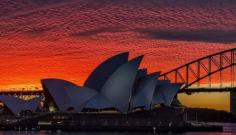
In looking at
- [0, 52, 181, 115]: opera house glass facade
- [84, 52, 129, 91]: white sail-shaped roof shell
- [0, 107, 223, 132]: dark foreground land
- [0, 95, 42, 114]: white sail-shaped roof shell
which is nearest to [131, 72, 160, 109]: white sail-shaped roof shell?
[0, 52, 181, 115]: opera house glass facade

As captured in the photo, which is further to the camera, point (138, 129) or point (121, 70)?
point (138, 129)

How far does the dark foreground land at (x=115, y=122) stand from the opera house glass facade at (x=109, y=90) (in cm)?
121

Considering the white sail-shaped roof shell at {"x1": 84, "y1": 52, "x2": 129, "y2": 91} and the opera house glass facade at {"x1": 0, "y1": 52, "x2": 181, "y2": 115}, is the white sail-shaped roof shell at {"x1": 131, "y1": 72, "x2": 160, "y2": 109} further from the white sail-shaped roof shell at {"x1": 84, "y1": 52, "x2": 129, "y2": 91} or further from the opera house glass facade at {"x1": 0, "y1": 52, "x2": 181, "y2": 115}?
the white sail-shaped roof shell at {"x1": 84, "y1": 52, "x2": 129, "y2": 91}

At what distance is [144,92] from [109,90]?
7.05 m

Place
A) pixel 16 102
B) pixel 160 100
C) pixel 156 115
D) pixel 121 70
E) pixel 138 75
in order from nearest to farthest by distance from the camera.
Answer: pixel 121 70
pixel 138 75
pixel 156 115
pixel 160 100
pixel 16 102

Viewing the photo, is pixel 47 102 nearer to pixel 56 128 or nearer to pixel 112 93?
pixel 56 128

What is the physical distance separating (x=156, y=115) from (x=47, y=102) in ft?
59.7

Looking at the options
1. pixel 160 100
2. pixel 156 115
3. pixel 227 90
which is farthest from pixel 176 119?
pixel 227 90

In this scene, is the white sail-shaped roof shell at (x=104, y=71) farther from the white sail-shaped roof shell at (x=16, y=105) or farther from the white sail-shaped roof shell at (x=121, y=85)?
the white sail-shaped roof shell at (x=16, y=105)

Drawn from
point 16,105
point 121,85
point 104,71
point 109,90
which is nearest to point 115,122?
point 109,90

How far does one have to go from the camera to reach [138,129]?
317ft

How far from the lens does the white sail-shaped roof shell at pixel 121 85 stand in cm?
8888

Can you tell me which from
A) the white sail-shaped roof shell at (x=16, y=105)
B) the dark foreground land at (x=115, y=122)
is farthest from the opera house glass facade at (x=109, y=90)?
the white sail-shaped roof shell at (x=16, y=105)

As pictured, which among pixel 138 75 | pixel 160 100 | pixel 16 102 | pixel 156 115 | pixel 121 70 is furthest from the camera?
pixel 16 102
